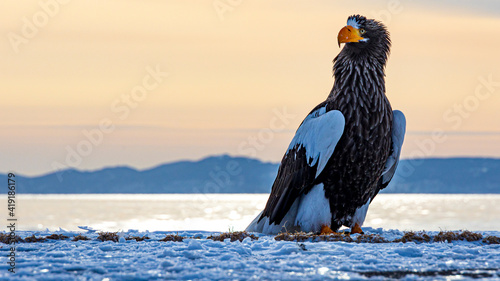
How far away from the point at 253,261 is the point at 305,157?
132 inches

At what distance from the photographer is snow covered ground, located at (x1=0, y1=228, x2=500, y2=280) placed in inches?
268

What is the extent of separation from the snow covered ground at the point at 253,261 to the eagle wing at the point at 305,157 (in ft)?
5.14

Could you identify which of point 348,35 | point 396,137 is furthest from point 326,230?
point 348,35

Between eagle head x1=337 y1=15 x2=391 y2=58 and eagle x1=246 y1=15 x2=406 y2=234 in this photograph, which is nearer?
eagle x1=246 y1=15 x2=406 y2=234

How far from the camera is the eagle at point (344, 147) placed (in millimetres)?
10492

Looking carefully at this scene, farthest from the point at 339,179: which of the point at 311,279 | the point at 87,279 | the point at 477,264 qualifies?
the point at 87,279

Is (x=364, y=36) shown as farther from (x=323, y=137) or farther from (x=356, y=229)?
(x=356, y=229)

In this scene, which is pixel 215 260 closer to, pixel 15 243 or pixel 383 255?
pixel 383 255

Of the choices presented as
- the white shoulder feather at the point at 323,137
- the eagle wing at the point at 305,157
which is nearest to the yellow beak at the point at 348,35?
the eagle wing at the point at 305,157

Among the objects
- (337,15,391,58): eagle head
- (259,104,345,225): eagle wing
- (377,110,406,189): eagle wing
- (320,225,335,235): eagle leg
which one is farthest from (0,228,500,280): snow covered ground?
(337,15,391,58): eagle head

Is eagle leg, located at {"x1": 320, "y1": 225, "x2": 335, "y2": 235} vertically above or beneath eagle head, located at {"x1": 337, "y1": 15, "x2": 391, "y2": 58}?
beneath

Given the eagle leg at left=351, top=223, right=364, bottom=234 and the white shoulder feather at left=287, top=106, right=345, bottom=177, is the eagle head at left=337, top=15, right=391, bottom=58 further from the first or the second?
the eagle leg at left=351, top=223, right=364, bottom=234

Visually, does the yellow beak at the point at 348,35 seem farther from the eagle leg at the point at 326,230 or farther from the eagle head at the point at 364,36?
the eagle leg at the point at 326,230

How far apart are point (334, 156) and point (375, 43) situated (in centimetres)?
230
